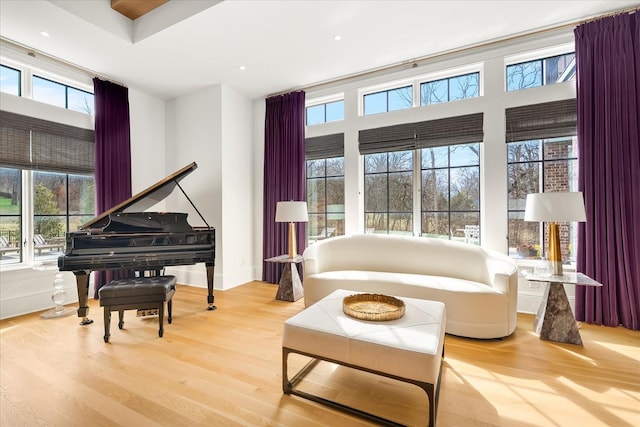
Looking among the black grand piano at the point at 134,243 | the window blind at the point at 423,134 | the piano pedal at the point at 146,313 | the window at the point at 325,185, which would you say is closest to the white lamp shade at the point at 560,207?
the window blind at the point at 423,134

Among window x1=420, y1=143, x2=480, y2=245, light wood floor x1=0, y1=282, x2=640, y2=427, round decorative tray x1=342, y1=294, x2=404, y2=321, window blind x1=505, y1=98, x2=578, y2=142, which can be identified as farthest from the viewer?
window x1=420, y1=143, x2=480, y2=245

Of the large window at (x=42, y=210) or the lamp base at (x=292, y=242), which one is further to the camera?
the lamp base at (x=292, y=242)

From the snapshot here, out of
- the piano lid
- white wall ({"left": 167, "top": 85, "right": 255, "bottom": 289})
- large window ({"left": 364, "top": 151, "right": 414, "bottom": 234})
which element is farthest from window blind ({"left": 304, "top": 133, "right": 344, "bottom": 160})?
the piano lid

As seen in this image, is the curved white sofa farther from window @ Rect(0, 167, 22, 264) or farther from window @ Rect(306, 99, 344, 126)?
window @ Rect(0, 167, 22, 264)

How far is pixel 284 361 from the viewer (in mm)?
1838

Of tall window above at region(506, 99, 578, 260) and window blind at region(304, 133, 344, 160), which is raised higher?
window blind at region(304, 133, 344, 160)

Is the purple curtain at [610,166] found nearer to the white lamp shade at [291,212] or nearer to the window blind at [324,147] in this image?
the window blind at [324,147]

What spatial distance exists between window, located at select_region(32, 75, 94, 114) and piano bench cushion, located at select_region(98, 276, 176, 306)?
2697 millimetres

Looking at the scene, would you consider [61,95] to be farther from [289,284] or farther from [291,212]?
[289,284]

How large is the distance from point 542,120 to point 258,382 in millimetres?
3816

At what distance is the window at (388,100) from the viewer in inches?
156

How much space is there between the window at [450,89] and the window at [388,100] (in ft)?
0.61

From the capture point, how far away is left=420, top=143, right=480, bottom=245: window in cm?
360

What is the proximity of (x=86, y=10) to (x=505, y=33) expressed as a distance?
4353mm
